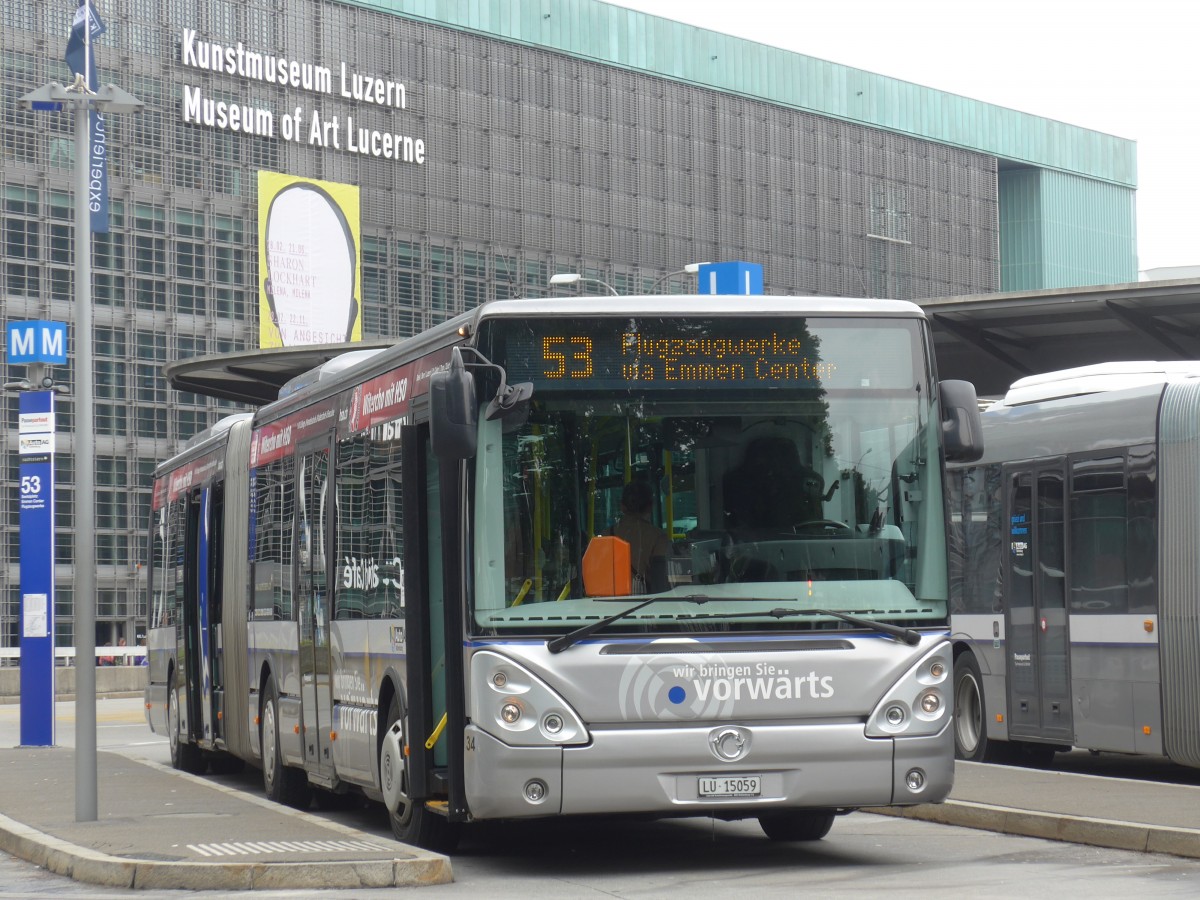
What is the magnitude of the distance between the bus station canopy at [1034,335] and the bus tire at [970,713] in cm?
512

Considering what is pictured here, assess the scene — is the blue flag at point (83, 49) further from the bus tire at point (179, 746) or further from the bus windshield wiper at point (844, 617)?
the bus tire at point (179, 746)

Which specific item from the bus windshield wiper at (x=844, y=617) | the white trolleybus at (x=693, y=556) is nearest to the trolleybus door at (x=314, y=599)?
the white trolleybus at (x=693, y=556)

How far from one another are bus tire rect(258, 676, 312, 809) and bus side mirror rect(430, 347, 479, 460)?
6.05 m

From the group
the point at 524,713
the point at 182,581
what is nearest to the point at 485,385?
the point at 524,713

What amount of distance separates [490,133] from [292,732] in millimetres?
66935

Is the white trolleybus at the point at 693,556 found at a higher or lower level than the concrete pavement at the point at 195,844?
higher

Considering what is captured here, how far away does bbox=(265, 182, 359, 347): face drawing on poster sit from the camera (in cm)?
7150

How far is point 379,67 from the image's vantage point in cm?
7606

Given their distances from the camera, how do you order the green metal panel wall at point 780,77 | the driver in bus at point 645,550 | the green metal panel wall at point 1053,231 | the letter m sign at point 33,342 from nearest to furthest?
the driver in bus at point 645,550
the letter m sign at point 33,342
the green metal panel wall at point 780,77
the green metal panel wall at point 1053,231

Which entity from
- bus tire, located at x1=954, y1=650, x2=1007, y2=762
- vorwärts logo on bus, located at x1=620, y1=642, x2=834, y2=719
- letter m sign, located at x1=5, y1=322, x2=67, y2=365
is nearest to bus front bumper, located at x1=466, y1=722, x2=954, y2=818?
vorwärts logo on bus, located at x1=620, y1=642, x2=834, y2=719

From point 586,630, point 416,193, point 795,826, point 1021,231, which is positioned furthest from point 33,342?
point 1021,231

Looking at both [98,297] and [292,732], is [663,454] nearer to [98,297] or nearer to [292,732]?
[292,732]

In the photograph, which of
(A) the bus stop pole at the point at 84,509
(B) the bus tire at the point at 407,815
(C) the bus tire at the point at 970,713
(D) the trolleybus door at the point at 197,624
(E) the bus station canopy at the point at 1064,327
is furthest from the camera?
(E) the bus station canopy at the point at 1064,327

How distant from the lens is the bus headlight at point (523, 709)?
32.6 ft
